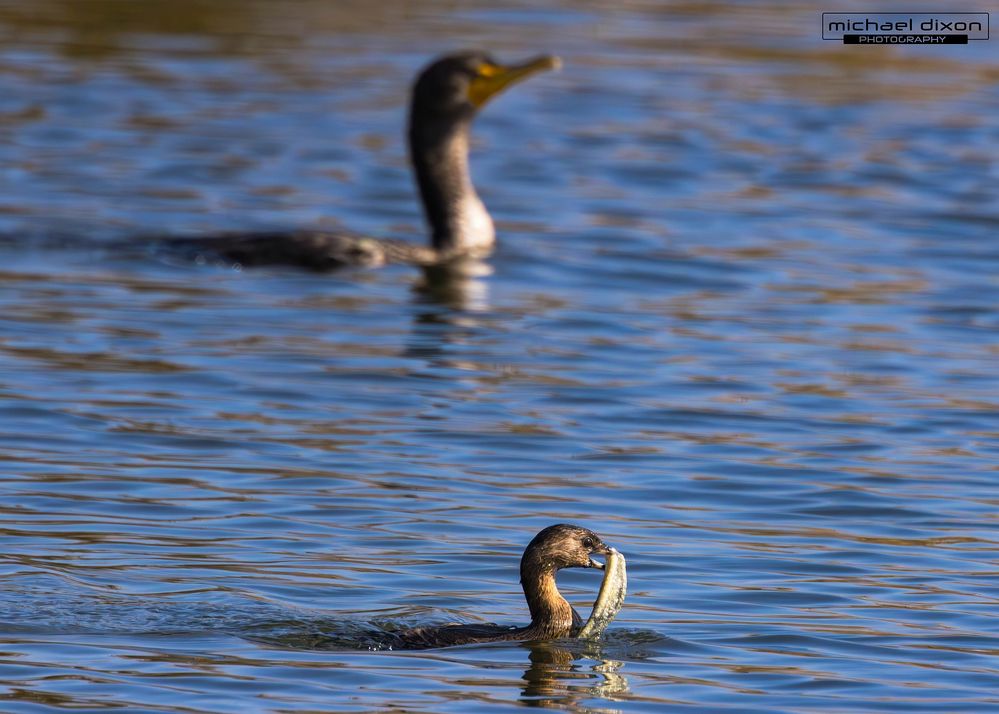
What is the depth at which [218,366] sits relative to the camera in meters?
12.8

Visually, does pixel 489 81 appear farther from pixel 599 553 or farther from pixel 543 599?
pixel 543 599

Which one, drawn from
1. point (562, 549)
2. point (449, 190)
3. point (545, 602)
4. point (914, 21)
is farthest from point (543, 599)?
point (914, 21)

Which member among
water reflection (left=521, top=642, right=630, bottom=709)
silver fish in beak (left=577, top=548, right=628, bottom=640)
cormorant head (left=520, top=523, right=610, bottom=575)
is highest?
cormorant head (left=520, top=523, right=610, bottom=575)

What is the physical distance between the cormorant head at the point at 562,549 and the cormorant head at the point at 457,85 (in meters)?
8.76

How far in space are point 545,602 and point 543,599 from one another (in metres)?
0.01

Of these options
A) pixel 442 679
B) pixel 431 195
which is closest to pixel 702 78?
pixel 431 195

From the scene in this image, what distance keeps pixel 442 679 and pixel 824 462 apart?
3910 millimetres

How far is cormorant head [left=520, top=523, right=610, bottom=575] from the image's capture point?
8.20m

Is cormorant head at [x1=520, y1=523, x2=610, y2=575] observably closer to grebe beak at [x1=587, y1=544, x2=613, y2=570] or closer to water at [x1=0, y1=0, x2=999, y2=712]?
grebe beak at [x1=587, y1=544, x2=613, y2=570]

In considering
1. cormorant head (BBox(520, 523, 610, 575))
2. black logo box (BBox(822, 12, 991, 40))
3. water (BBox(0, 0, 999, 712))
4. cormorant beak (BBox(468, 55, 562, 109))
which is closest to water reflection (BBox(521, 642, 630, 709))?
water (BBox(0, 0, 999, 712))

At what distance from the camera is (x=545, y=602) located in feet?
26.6

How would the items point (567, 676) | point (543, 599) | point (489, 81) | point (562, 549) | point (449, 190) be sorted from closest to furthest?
1. point (567, 676)
2. point (543, 599)
3. point (562, 549)
4. point (449, 190)
5. point (489, 81)

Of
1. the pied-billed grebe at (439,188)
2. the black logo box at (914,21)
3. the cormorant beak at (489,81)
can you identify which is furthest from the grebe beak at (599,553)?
the black logo box at (914,21)

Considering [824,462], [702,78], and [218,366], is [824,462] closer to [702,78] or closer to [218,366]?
[218,366]
